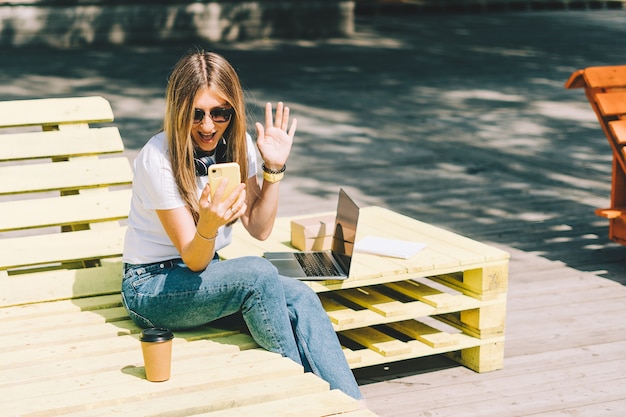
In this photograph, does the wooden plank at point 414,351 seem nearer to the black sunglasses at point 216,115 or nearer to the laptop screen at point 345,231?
the laptop screen at point 345,231

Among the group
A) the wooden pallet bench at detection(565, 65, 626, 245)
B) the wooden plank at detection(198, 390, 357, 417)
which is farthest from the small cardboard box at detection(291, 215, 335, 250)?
the wooden pallet bench at detection(565, 65, 626, 245)

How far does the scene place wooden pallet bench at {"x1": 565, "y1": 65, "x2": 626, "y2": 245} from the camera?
5984 mm

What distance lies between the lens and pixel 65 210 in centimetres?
487

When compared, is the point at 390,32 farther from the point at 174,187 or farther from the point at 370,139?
the point at 174,187

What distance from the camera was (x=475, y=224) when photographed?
23.0ft

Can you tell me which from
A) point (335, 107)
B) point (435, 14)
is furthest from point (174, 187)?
point (435, 14)

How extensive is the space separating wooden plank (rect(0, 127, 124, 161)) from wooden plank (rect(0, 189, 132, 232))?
24cm

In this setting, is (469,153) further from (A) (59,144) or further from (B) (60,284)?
(B) (60,284)

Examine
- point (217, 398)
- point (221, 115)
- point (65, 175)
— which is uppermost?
point (221, 115)

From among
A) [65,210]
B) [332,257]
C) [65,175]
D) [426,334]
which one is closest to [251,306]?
[332,257]

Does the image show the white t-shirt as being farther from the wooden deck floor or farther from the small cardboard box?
the wooden deck floor

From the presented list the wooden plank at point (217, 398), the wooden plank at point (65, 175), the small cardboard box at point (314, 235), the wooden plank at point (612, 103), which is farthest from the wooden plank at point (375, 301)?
the wooden plank at point (612, 103)

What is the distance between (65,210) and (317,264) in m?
1.30

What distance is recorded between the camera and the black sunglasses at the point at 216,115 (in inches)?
149
